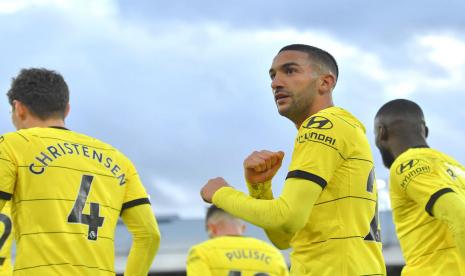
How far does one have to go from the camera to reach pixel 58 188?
4.72 metres

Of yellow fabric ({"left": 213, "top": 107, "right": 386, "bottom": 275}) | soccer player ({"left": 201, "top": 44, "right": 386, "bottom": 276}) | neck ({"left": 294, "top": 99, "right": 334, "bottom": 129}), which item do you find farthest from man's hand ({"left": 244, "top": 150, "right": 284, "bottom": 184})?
neck ({"left": 294, "top": 99, "right": 334, "bottom": 129})

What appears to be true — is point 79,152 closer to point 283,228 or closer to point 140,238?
point 140,238

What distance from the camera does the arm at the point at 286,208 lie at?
3898 millimetres

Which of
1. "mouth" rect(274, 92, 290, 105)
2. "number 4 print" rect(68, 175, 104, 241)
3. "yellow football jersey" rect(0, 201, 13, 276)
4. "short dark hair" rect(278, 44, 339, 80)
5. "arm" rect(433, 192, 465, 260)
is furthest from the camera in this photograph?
"yellow football jersey" rect(0, 201, 13, 276)

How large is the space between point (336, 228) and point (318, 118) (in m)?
0.54

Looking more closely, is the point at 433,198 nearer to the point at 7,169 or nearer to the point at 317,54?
the point at 317,54

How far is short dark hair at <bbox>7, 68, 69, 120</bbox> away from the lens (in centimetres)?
504

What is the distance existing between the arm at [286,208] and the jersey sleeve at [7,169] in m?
1.36

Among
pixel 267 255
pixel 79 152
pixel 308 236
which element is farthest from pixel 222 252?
pixel 308 236

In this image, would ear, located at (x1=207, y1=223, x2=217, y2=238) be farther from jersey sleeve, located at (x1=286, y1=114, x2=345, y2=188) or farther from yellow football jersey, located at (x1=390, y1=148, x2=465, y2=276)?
jersey sleeve, located at (x1=286, y1=114, x2=345, y2=188)

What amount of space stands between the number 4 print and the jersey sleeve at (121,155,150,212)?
315mm

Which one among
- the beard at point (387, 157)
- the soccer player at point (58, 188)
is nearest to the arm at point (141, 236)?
the soccer player at point (58, 188)

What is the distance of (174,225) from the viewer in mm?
19531

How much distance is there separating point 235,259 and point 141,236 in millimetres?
2547
